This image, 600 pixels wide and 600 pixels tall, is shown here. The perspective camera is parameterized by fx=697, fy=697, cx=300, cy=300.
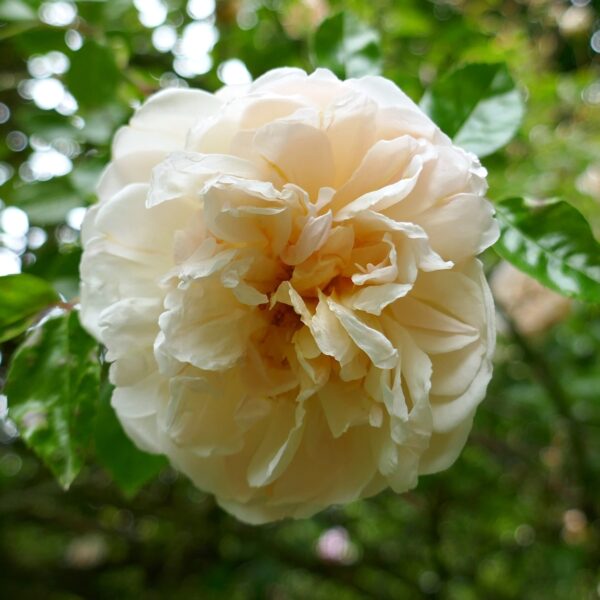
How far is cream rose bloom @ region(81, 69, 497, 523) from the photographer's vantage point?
0.36m

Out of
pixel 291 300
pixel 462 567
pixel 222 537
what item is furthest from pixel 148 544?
pixel 291 300

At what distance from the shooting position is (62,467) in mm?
415

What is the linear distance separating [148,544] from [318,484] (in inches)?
56.5

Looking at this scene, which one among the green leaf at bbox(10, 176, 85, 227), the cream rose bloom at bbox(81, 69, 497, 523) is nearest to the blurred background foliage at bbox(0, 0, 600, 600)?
the green leaf at bbox(10, 176, 85, 227)

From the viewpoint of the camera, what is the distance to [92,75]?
0.64 metres

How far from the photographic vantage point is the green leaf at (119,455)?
0.51m

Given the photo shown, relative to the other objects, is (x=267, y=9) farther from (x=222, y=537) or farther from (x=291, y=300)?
(x=222, y=537)

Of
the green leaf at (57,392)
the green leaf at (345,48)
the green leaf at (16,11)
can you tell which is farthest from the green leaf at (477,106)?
the green leaf at (16,11)

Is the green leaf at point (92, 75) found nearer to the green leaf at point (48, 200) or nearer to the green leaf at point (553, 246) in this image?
the green leaf at point (48, 200)

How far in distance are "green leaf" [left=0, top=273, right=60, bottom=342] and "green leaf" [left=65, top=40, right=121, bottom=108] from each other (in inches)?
9.1

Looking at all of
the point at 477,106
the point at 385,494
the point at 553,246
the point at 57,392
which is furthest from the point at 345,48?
the point at 385,494

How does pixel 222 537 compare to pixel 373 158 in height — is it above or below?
below

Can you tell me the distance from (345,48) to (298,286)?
0.24m

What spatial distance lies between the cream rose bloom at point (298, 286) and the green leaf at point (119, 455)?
11 cm
